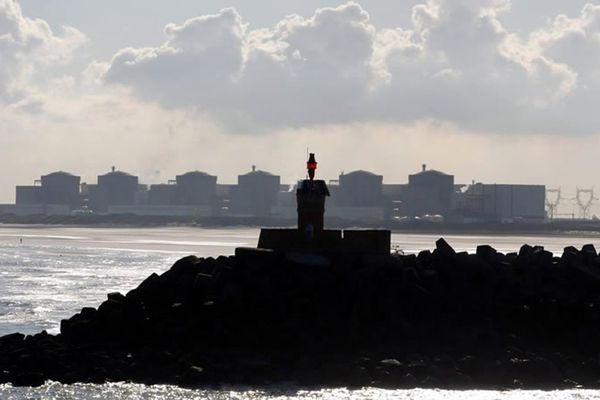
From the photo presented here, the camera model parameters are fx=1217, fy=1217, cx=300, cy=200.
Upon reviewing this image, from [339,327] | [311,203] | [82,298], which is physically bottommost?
[82,298]

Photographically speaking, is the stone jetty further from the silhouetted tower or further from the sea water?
the silhouetted tower

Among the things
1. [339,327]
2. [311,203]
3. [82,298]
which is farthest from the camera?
[82,298]

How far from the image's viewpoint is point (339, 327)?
36750 mm

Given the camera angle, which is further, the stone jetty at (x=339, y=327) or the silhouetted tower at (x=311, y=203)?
the silhouetted tower at (x=311, y=203)

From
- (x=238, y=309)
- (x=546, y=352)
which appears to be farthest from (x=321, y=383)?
(x=546, y=352)

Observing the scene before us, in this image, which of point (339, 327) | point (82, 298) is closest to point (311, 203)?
point (339, 327)

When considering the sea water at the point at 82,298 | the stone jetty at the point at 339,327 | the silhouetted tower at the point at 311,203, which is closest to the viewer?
the sea water at the point at 82,298

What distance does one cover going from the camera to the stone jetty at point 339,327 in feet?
113

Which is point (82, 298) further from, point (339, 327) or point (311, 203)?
point (339, 327)

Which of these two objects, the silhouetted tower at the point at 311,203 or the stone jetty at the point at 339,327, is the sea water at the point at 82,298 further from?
the silhouetted tower at the point at 311,203

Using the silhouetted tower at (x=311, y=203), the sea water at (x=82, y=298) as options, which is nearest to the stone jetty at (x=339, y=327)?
the sea water at (x=82, y=298)

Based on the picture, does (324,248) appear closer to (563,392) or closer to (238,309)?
(238,309)

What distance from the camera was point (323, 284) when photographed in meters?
38.4

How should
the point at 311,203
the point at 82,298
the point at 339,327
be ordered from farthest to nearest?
the point at 82,298 < the point at 311,203 < the point at 339,327
